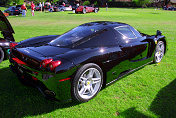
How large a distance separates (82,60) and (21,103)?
1408mm

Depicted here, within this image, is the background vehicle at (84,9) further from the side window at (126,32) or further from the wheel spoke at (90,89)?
the wheel spoke at (90,89)

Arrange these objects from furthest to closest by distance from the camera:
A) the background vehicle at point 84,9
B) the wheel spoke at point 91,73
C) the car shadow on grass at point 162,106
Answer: the background vehicle at point 84,9 → the wheel spoke at point 91,73 → the car shadow on grass at point 162,106

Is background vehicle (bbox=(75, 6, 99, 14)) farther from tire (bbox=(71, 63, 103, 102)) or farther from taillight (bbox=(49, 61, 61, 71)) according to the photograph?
taillight (bbox=(49, 61, 61, 71))

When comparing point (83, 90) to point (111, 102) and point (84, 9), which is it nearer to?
point (111, 102)

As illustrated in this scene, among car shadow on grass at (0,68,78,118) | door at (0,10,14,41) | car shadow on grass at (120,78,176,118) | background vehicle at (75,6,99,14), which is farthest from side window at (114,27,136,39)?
background vehicle at (75,6,99,14)

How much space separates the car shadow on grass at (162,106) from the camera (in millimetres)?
2500

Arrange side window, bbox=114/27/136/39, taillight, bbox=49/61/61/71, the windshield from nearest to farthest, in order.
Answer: taillight, bbox=49/61/61/71 < the windshield < side window, bbox=114/27/136/39

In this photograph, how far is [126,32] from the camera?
12.1 ft

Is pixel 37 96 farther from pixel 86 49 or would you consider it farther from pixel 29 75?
pixel 86 49

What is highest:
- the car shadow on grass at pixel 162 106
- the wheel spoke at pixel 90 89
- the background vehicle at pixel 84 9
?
the background vehicle at pixel 84 9

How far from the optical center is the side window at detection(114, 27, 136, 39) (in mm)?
3480

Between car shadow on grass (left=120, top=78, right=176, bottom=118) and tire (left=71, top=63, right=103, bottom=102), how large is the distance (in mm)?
687

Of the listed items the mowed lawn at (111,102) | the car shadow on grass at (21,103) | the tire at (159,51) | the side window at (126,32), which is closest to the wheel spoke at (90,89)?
the mowed lawn at (111,102)

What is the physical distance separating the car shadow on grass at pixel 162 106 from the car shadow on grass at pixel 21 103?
3.43ft
